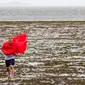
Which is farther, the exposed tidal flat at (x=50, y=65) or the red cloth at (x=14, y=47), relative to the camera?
the exposed tidal flat at (x=50, y=65)

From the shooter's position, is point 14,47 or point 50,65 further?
point 50,65

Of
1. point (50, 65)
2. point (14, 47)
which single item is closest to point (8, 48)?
point (14, 47)

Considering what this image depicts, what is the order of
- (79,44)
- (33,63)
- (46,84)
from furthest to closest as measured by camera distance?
(79,44)
(33,63)
(46,84)

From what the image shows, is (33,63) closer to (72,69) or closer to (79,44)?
(72,69)

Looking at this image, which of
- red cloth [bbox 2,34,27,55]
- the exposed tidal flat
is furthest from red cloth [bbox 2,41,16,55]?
the exposed tidal flat

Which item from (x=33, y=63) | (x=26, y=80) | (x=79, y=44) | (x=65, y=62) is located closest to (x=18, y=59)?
(x=33, y=63)

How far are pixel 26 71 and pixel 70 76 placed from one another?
2.80m

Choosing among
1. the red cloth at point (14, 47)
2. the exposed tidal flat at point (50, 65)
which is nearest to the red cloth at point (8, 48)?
the red cloth at point (14, 47)

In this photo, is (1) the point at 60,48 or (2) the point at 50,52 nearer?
(2) the point at 50,52

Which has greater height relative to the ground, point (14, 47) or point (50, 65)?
point (14, 47)

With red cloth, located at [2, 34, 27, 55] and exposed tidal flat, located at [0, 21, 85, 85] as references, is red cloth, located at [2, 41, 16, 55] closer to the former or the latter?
red cloth, located at [2, 34, 27, 55]

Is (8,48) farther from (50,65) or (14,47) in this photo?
(50,65)

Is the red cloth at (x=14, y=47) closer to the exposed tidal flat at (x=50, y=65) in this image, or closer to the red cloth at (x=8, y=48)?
the red cloth at (x=8, y=48)

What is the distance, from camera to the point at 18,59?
2470 cm
